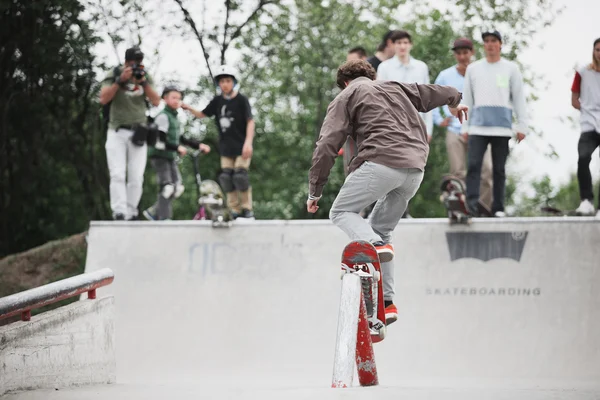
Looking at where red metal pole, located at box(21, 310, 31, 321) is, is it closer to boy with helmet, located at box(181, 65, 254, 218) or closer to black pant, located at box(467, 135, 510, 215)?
boy with helmet, located at box(181, 65, 254, 218)

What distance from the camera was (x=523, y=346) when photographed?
26.5ft

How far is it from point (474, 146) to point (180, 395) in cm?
488

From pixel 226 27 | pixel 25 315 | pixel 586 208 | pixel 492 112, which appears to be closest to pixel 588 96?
pixel 492 112

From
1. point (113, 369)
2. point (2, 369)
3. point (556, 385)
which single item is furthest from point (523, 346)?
point (2, 369)

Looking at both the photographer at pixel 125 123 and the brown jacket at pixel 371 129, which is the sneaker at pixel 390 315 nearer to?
the brown jacket at pixel 371 129

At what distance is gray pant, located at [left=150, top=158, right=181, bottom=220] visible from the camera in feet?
32.1

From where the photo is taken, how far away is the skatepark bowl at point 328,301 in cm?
803

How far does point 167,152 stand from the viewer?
990 centimetres

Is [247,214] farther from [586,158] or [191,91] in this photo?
[191,91]

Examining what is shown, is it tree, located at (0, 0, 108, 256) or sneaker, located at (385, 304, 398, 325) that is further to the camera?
tree, located at (0, 0, 108, 256)

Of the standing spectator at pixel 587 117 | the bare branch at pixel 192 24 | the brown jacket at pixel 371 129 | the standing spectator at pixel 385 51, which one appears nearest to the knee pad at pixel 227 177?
the standing spectator at pixel 385 51

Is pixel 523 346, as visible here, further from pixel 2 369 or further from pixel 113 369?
pixel 2 369

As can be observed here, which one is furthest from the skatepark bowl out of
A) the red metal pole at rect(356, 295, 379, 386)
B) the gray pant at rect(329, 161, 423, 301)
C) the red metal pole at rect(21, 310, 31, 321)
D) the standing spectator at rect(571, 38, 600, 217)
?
the red metal pole at rect(21, 310, 31, 321)

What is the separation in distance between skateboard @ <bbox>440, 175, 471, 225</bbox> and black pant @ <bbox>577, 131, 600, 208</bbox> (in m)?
1.30
